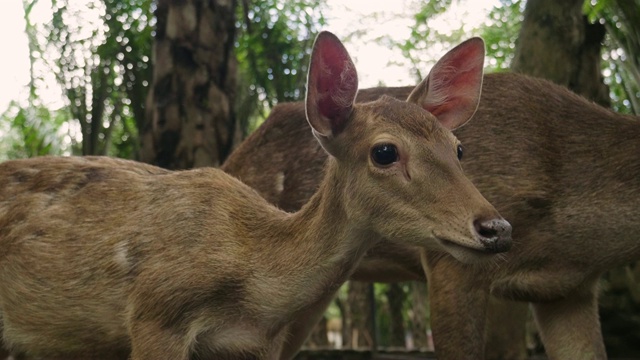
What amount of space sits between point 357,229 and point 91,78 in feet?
32.9

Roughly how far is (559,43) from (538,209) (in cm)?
326

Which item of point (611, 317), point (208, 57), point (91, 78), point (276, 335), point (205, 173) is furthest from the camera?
point (91, 78)

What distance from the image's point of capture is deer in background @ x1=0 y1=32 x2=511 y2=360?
4012 millimetres

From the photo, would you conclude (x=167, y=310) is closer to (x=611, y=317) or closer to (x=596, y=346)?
(x=596, y=346)

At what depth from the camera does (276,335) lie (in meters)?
4.42

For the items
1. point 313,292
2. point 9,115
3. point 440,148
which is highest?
point 440,148

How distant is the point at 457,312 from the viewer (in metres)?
5.54

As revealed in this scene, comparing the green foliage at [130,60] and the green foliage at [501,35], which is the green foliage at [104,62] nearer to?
the green foliage at [130,60]

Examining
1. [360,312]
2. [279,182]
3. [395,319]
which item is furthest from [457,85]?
[395,319]

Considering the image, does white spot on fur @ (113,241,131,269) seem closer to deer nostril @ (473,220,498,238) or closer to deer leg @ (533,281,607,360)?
deer nostril @ (473,220,498,238)

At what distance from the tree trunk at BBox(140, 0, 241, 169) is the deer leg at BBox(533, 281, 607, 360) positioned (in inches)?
132

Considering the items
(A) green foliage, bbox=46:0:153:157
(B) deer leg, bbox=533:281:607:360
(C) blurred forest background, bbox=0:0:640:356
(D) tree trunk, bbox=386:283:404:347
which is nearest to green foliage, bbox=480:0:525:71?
(C) blurred forest background, bbox=0:0:640:356

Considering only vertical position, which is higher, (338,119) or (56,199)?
(338,119)

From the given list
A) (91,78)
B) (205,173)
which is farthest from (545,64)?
(91,78)
